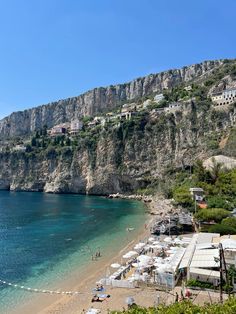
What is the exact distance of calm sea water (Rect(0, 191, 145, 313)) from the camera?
28141mm

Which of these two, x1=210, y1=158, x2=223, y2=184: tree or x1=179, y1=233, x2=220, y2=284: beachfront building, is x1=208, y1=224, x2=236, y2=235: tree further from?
x1=210, y1=158, x2=223, y2=184: tree

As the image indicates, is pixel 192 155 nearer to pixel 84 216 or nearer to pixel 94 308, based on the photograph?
pixel 84 216

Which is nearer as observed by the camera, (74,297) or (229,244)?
(74,297)

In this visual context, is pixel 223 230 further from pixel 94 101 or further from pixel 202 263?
pixel 94 101

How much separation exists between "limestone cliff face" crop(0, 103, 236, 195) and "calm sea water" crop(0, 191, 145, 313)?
2034cm

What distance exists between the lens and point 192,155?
86.1m

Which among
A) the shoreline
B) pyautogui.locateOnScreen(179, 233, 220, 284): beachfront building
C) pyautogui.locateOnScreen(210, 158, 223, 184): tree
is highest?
pyautogui.locateOnScreen(210, 158, 223, 184): tree

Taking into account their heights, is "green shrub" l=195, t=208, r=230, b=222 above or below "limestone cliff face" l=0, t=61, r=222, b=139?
below

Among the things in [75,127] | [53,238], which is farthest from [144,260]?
[75,127]

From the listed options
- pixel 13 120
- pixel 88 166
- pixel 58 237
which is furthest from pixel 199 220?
pixel 13 120

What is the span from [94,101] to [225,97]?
75.9 metres

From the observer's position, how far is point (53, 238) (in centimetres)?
4206

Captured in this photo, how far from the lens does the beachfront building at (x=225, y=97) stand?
88.2 m

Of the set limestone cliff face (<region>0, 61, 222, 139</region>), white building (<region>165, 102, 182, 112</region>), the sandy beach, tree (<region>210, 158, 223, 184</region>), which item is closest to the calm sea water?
the sandy beach
